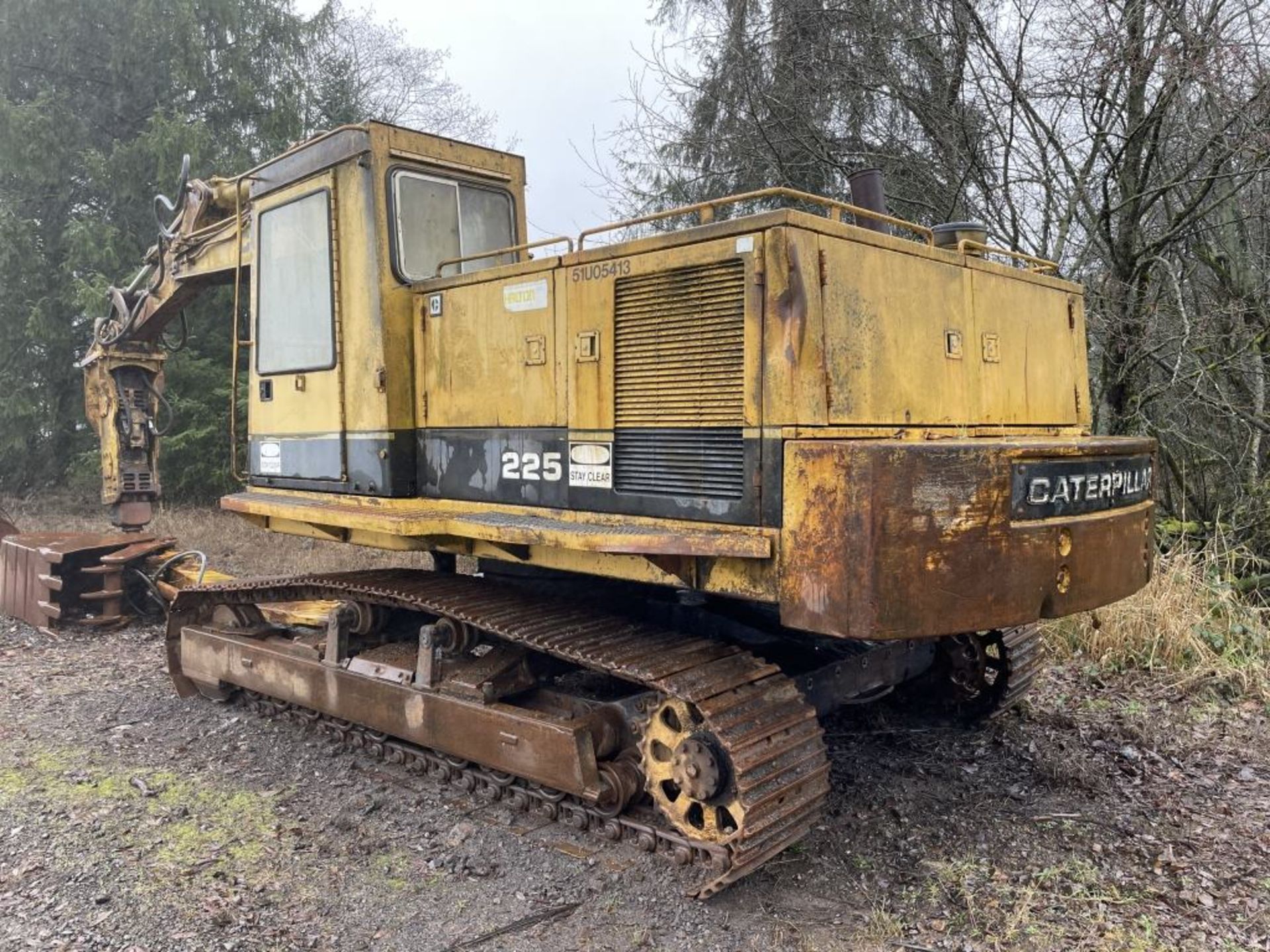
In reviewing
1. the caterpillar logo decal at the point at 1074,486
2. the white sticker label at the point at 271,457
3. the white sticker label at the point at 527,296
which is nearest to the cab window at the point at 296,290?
the white sticker label at the point at 271,457

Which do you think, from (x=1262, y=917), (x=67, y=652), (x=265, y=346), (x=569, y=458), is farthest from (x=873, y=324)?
(x=67, y=652)

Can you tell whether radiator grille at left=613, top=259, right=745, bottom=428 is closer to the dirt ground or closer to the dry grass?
the dirt ground

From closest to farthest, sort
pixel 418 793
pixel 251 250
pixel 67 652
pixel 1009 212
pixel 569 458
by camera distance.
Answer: pixel 569 458
pixel 418 793
pixel 251 250
pixel 67 652
pixel 1009 212

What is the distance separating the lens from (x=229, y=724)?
5.64 metres

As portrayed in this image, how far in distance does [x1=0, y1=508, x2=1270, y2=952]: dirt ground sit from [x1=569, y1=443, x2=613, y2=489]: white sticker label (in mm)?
1466

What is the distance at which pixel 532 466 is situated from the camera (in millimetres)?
4258

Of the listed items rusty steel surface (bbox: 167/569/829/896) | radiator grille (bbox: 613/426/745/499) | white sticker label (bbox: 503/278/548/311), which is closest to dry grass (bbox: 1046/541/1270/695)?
rusty steel surface (bbox: 167/569/829/896)

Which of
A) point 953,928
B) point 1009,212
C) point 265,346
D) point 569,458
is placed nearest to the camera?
point 953,928

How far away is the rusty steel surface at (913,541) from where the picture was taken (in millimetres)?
3053

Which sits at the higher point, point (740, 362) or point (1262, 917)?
point (740, 362)

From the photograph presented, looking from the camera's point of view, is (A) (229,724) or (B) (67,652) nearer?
(A) (229,724)

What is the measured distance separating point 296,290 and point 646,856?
339 centimetres

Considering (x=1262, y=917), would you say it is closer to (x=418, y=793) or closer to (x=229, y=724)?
(x=418, y=793)

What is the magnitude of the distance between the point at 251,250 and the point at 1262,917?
591 centimetres
